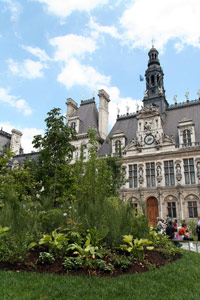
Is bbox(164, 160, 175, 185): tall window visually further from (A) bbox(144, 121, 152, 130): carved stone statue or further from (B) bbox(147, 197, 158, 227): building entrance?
(A) bbox(144, 121, 152, 130): carved stone statue

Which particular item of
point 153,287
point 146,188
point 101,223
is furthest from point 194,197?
point 153,287

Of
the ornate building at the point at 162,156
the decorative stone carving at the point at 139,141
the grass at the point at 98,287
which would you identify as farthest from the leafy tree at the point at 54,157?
the decorative stone carving at the point at 139,141

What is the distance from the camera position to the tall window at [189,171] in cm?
3116

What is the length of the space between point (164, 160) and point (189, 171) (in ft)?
12.0

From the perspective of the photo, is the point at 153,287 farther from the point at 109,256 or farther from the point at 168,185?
the point at 168,185

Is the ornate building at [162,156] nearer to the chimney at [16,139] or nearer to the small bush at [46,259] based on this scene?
the chimney at [16,139]

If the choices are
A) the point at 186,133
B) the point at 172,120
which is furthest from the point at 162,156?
the point at 172,120

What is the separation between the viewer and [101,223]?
30.1 feet

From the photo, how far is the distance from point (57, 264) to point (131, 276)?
2273 millimetres

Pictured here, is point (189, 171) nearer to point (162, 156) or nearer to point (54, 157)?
point (162, 156)

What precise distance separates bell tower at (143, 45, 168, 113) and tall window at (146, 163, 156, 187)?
40.8 ft

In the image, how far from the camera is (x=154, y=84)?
44438 mm

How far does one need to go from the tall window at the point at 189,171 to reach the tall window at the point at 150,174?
4.40m

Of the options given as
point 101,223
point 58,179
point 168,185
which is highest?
point 168,185
